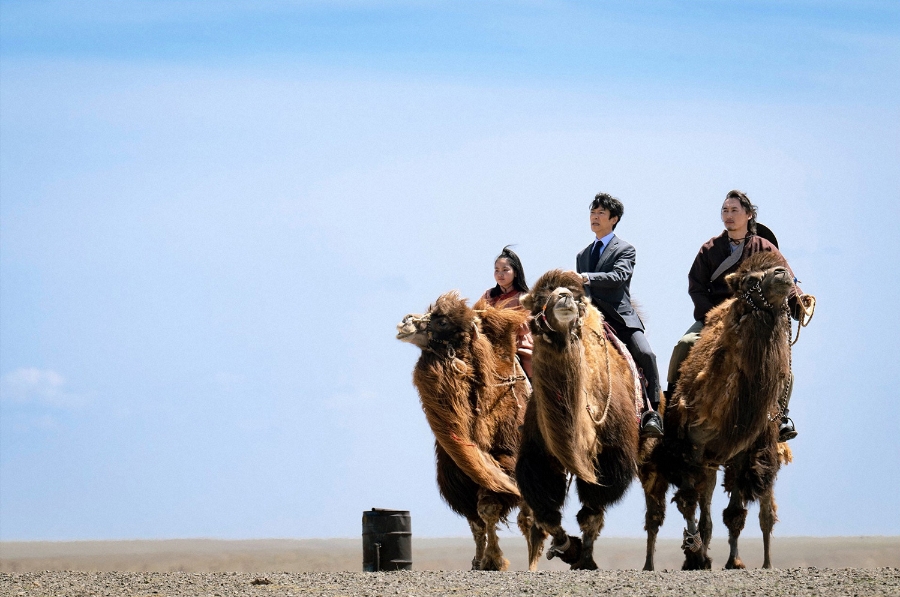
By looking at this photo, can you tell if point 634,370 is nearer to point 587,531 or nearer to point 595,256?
point 595,256

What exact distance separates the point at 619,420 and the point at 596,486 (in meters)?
0.56

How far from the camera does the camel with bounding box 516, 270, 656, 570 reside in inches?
376

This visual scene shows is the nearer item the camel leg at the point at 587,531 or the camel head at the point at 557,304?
the camel head at the point at 557,304

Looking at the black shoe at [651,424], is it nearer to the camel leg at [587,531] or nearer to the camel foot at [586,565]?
the camel leg at [587,531]

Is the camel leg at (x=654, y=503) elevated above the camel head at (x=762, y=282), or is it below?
below

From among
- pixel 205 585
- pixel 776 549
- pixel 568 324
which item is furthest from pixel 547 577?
pixel 776 549

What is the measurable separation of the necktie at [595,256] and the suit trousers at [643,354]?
52cm

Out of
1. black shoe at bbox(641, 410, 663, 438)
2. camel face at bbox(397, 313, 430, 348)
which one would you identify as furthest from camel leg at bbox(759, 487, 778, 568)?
camel face at bbox(397, 313, 430, 348)

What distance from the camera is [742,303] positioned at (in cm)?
1020

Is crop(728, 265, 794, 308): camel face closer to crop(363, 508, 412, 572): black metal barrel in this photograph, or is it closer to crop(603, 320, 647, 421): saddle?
crop(603, 320, 647, 421): saddle

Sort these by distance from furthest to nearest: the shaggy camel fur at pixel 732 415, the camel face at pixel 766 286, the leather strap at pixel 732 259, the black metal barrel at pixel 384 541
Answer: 1. the leather strap at pixel 732 259
2. the black metal barrel at pixel 384 541
3. the shaggy camel fur at pixel 732 415
4. the camel face at pixel 766 286

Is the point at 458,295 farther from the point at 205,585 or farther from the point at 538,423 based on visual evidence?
the point at 205,585

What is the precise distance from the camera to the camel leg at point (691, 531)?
34.6 feet

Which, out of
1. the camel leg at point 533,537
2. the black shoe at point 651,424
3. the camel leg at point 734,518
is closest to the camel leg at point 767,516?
the camel leg at point 734,518
